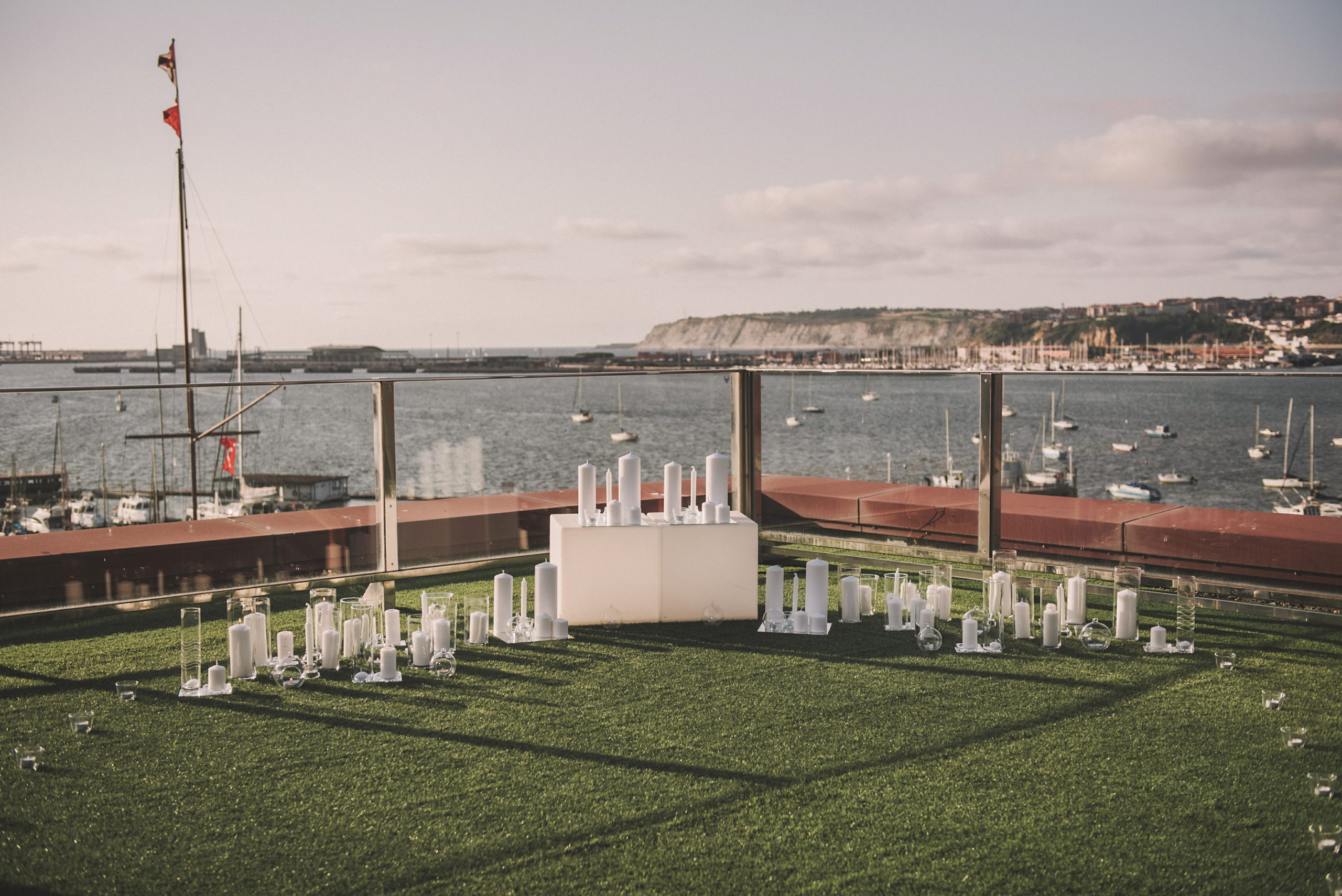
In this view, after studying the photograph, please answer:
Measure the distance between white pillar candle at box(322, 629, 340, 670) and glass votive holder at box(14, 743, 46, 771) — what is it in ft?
3.82

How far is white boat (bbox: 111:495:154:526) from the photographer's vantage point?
4.96 meters

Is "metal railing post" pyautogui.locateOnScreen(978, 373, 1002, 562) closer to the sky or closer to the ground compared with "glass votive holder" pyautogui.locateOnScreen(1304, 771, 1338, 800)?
closer to the sky

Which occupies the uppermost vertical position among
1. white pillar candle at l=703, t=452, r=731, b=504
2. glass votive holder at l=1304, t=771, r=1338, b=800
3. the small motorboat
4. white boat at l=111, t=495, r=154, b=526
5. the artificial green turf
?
white pillar candle at l=703, t=452, r=731, b=504

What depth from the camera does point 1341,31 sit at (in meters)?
48.2

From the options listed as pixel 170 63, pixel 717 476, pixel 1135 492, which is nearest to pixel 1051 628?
pixel 717 476

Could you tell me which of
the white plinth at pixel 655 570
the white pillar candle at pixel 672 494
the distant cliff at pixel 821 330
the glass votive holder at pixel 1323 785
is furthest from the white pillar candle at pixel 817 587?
the distant cliff at pixel 821 330

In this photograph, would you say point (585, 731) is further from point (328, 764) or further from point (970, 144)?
point (970, 144)

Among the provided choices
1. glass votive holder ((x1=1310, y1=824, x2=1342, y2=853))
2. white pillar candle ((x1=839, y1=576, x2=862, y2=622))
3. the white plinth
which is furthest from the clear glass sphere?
glass votive holder ((x1=1310, y1=824, x2=1342, y2=853))

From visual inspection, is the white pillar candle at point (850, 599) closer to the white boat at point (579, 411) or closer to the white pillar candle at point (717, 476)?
the white pillar candle at point (717, 476)

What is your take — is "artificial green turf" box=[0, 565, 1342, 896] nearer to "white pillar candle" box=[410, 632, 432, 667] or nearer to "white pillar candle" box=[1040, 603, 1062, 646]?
"white pillar candle" box=[1040, 603, 1062, 646]

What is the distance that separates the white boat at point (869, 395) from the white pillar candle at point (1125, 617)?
2.99 metres

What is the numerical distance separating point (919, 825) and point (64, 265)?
267 ft

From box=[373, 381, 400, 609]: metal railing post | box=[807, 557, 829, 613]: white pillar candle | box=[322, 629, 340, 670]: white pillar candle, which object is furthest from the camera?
box=[373, 381, 400, 609]: metal railing post

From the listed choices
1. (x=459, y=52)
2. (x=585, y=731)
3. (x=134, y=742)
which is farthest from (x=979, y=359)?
(x=459, y=52)
